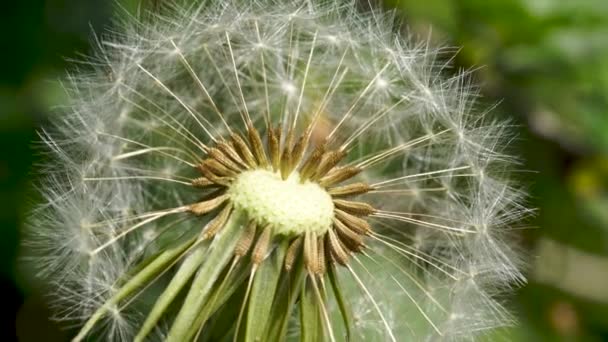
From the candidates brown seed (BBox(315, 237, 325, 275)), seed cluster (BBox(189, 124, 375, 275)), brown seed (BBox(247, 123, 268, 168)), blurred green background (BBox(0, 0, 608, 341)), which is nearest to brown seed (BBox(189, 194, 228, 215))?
seed cluster (BBox(189, 124, 375, 275))

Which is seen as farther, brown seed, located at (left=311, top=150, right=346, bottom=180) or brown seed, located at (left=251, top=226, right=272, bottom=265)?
brown seed, located at (left=311, top=150, right=346, bottom=180)

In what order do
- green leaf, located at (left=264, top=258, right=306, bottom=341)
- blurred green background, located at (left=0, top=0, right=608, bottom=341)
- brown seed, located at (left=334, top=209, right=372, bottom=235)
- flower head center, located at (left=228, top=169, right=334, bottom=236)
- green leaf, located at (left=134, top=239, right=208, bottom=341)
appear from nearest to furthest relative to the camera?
green leaf, located at (left=134, top=239, right=208, bottom=341), green leaf, located at (left=264, top=258, right=306, bottom=341), flower head center, located at (left=228, top=169, right=334, bottom=236), brown seed, located at (left=334, top=209, right=372, bottom=235), blurred green background, located at (left=0, top=0, right=608, bottom=341)

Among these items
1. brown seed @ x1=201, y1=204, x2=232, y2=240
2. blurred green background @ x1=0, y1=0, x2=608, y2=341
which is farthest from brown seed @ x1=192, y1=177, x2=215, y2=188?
blurred green background @ x1=0, y1=0, x2=608, y2=341

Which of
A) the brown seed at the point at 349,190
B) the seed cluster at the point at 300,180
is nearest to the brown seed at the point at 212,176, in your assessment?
the seed cluster at the point at 300,180

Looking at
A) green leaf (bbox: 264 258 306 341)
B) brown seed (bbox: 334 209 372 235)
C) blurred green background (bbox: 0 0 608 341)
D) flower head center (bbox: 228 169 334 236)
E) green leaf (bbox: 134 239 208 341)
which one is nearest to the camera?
green leaf (bbox: 134 239 208 341)

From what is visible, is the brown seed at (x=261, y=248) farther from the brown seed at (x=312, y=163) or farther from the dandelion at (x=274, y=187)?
the brown seed at (x=312, y=163)

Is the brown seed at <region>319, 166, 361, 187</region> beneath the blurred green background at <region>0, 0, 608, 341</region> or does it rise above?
beneath

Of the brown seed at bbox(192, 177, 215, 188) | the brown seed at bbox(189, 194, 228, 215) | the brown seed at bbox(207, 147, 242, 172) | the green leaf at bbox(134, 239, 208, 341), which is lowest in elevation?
the green leaf at bbox(134, 239, 208, 341)

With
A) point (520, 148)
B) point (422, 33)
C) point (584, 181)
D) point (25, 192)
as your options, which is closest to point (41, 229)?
point (25, 192)

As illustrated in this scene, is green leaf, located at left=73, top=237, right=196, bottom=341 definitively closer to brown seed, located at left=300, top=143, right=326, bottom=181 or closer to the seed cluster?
the seed cluster
